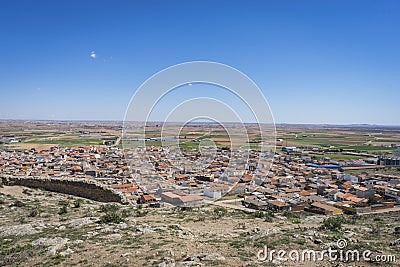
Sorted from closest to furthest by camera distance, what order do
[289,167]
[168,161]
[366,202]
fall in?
[366,202]
[168,161]
[289,167]

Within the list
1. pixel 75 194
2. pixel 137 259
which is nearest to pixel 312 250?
pixel 137 259

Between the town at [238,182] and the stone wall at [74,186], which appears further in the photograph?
the town at [238,182]

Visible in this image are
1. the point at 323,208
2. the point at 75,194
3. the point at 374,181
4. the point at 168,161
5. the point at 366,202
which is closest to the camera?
the point at 75,194

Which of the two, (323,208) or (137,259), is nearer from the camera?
(137,259)

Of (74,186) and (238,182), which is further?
(238,182)

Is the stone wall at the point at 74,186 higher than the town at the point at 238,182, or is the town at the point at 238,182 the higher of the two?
the stone wall at the point at 74,186

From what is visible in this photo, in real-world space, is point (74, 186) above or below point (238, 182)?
above

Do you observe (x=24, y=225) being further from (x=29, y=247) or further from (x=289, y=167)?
(x=289, y=167)

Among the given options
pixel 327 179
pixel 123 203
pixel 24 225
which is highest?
pixel 24 225
